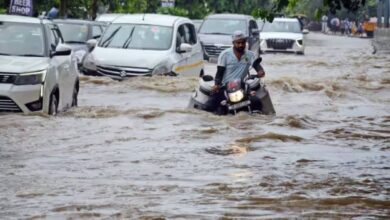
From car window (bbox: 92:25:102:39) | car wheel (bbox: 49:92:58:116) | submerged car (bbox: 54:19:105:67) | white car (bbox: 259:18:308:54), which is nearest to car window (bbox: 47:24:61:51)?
car wheel (bbox: 49:92:58:116)

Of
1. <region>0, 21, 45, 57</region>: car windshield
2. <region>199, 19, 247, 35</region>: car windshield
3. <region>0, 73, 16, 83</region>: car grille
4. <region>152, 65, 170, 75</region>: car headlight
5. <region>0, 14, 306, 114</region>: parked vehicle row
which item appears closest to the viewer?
<region>0, 73, 16, 83</region>: car grille

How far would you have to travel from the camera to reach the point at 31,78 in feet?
45.7

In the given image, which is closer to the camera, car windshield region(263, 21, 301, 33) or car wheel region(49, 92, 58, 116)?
car wheel region(49, 92, 58, 116)

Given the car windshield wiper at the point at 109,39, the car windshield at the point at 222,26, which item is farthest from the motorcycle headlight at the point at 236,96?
the car windshield at the point at 222,26

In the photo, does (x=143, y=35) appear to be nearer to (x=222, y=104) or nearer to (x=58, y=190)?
(x=222, y=104)

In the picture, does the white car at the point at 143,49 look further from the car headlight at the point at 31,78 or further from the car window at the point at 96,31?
the car headlight at the point at 31,78

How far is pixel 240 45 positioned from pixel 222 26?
1868 centimetres

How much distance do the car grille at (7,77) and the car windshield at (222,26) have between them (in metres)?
19.3

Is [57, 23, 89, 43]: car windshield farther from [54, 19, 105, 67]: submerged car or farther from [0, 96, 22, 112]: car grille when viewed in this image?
[0, 96, 22, 112]: car grille

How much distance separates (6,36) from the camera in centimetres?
1510

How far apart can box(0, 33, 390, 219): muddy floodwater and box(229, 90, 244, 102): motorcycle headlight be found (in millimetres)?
268

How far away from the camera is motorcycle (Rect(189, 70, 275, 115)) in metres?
14.6

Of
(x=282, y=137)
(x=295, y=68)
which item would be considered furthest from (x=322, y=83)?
(x=282, y=137)

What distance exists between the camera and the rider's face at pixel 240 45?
48.1ft
